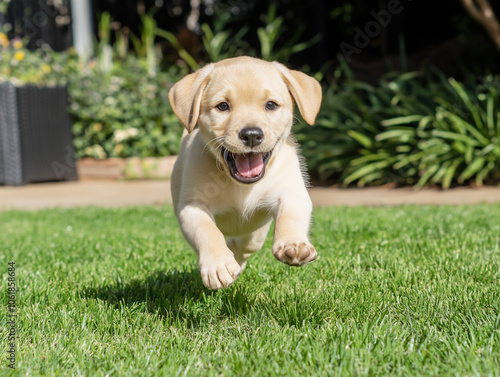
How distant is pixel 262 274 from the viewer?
323cm

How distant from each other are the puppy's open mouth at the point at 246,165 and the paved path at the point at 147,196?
4181mm

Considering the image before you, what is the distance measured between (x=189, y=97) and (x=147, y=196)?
5.09 metres

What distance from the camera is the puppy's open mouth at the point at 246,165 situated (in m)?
2.53

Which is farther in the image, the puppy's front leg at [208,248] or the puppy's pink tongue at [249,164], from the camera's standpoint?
the puppy's pink tongue at [249,164]

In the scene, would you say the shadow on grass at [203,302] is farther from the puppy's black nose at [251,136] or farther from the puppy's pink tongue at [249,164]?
the puppy's black nose at [251,136]

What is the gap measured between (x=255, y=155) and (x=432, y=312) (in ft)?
3.17

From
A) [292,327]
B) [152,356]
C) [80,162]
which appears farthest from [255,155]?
[80,162]

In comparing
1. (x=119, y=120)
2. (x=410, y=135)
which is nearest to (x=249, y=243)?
(x=410, y=135)

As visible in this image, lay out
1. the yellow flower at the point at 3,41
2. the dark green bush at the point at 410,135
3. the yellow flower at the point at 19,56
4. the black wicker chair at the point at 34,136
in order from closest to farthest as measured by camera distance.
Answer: the dark green bush at the point at 410,135 < the black wicker chair at the point at 34,136 < the yellow flower at the point at 19,56 < the yellow flower at the point at 3,41

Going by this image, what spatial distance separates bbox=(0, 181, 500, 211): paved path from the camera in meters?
6.75

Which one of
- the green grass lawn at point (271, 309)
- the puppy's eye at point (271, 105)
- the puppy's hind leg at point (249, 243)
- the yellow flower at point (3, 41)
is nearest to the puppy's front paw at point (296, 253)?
the green grass lawn at point (271, 309)

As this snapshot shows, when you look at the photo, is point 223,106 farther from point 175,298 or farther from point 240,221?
point 175,298

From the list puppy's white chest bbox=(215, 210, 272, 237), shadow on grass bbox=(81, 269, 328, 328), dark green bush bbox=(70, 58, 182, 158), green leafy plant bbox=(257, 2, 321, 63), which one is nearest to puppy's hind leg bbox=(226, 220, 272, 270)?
puppy's white chest bbox=(215, 210, 272, 237)

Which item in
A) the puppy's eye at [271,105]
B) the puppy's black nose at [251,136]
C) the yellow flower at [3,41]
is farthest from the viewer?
the yellow flower at [3,41]
